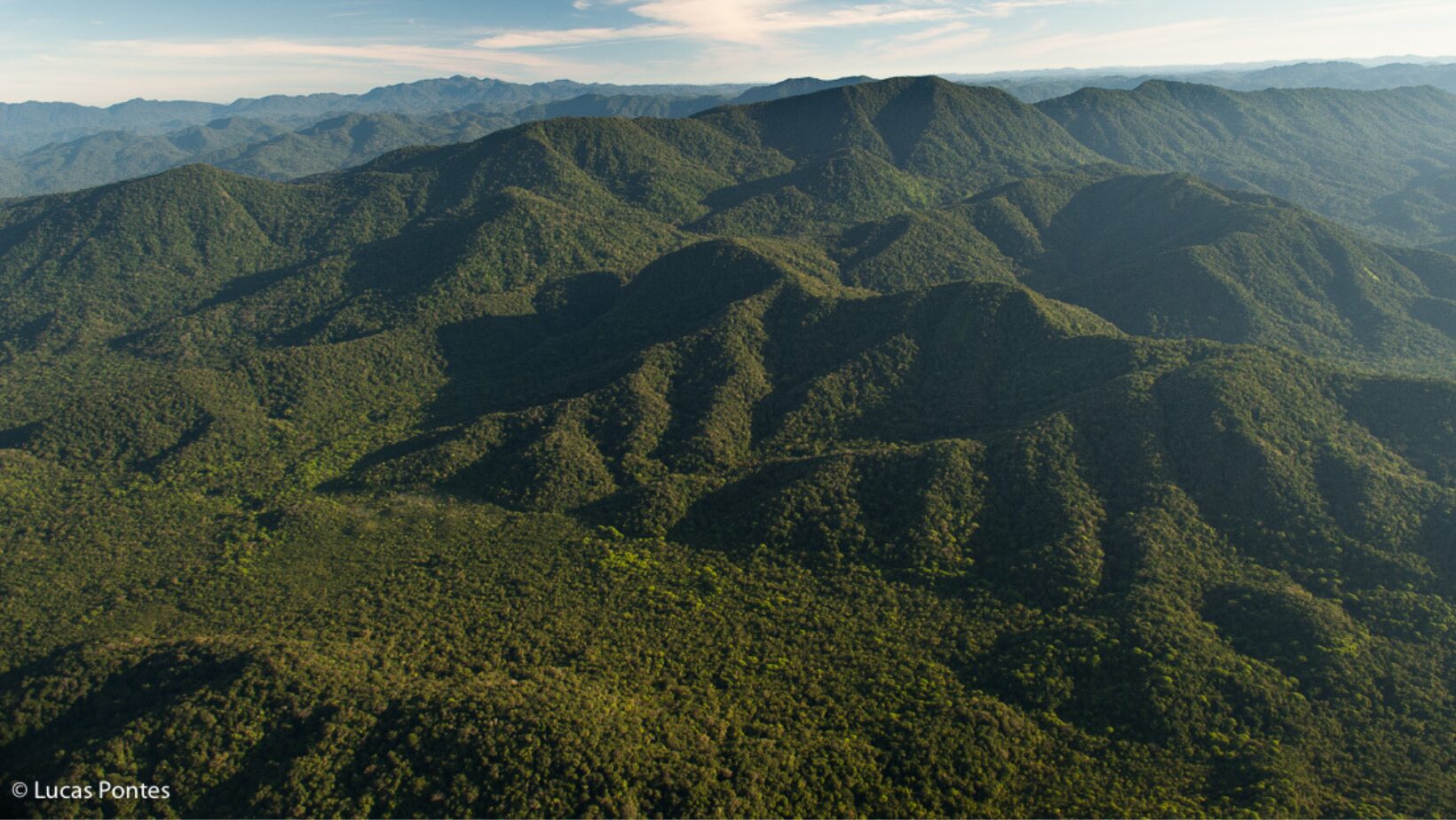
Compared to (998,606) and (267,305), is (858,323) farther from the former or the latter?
(267,305)

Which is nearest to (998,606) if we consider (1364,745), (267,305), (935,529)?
(935,529)

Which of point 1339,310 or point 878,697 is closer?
point 878,697

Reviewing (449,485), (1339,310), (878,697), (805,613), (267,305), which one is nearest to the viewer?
(878,697)

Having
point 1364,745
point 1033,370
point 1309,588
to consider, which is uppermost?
point 1033,370

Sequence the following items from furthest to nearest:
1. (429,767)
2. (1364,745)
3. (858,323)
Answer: (858,323)
(1364,745)
(429,767)

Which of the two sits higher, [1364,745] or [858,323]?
[858,323]

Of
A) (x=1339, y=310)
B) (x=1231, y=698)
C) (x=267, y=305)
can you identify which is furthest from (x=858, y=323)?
(x=267, y=305)

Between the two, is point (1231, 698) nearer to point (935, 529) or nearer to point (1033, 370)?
point (935, 529)
